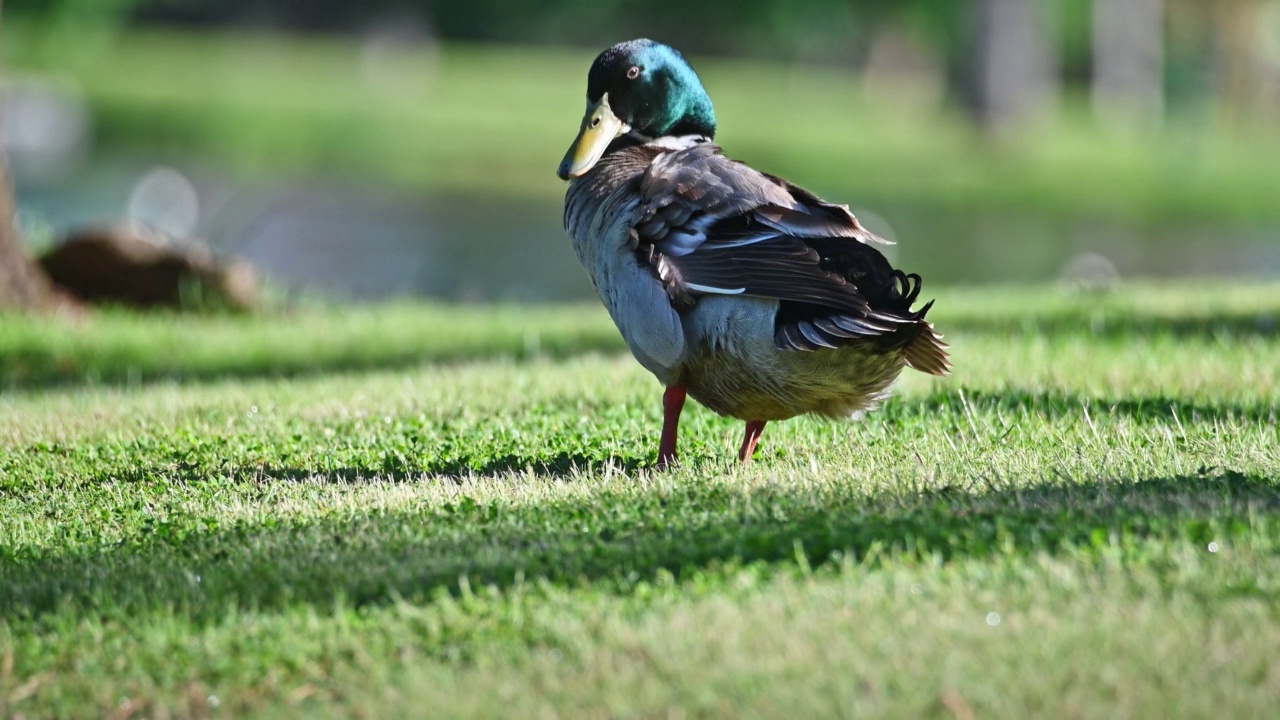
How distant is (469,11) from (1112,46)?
25.1 m

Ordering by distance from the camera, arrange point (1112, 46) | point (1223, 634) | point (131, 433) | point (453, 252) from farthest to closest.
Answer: point (1112, 46), point (453, 252), point (131, 433), point (1223, 634)

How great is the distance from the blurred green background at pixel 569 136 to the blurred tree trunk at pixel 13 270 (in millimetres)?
2672

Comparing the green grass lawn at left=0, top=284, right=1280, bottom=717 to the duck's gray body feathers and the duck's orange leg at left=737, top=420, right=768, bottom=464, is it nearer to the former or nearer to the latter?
the duck's orange leg at left=737, top=420, right=768, bottom=464

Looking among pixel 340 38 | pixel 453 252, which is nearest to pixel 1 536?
pixel 453 252

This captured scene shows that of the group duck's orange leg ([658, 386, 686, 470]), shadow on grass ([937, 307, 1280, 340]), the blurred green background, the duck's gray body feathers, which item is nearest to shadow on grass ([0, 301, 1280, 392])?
shadow on grass ([937, 307, 1280, 340])

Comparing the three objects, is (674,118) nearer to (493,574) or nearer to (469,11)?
(493,574)

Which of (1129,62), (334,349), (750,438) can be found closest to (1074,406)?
(750,438)

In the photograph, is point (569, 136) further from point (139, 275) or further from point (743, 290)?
point (743, 290)

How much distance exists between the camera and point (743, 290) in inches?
192

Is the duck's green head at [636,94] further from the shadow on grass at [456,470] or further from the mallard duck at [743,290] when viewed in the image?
the shadow on grass at [456,470]

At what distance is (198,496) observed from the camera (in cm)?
524

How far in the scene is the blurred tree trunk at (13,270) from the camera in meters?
10.0

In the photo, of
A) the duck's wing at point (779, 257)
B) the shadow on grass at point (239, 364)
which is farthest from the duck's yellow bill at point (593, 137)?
the shadow on grass at point (239, 364)

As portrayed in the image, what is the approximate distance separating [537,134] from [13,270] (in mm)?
26257
